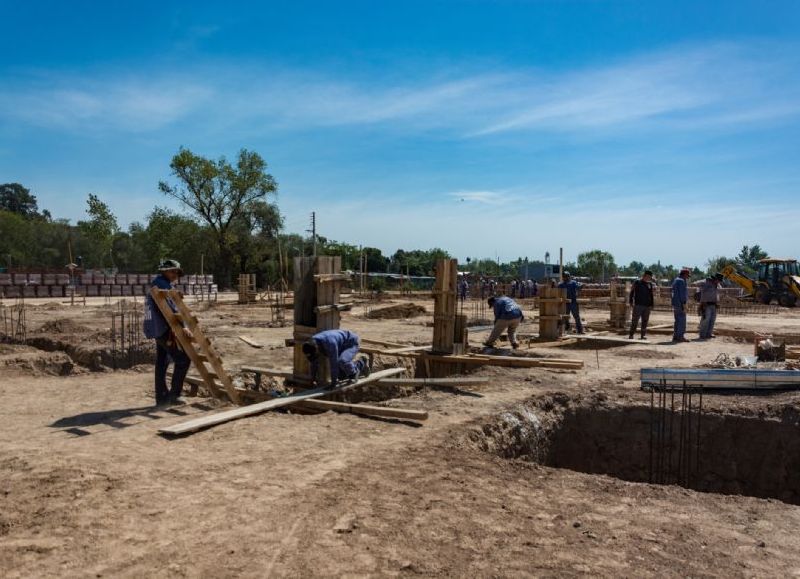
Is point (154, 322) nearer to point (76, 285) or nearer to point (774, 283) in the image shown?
point (76, 285)

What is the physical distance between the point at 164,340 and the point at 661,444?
597cm

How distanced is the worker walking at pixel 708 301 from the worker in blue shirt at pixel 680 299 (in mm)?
534

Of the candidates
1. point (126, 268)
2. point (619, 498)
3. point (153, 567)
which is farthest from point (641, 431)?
point (126, 268)

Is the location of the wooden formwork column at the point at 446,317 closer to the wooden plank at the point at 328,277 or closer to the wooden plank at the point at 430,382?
the wooden plank at the point at 430,382

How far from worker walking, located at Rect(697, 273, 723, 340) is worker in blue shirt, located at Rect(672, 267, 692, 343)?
534 mm

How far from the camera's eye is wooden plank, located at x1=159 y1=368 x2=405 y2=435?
5547 mm

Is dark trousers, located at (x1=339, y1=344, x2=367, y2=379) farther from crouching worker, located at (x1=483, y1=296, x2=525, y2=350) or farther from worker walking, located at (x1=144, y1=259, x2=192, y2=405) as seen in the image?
crouching worker, located at (x1=483, y1=296, x2=525, y2=350)

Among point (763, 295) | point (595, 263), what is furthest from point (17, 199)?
point (763, 295)

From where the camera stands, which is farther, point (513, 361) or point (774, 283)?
point (774, 283)

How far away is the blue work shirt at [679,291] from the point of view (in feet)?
44.1

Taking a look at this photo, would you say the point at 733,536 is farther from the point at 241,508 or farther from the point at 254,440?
the point at 254,440

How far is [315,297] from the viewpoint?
25.0 feet

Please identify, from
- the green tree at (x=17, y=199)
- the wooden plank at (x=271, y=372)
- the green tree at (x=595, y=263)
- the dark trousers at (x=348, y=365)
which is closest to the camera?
the dark trousers at (x=348, y=365)

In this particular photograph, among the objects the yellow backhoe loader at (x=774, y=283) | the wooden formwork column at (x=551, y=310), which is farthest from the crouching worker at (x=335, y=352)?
the yellow backhoe loader at (x=774, y=283)
